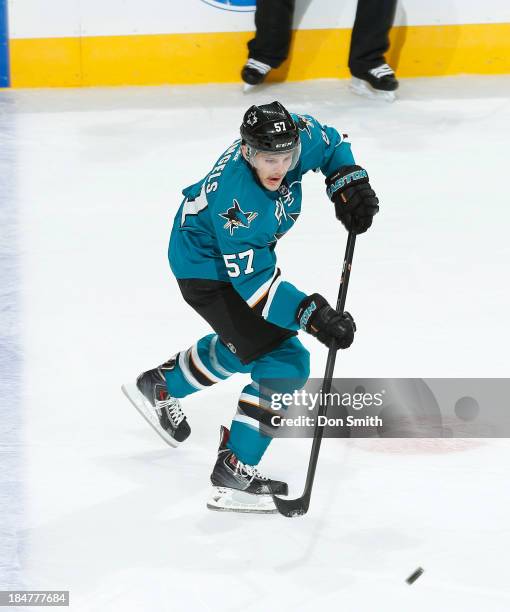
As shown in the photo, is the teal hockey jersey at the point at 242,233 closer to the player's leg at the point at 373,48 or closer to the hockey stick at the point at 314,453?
the hockey stick at the point at 314,453

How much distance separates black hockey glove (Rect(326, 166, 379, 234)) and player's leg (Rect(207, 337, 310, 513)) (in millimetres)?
374

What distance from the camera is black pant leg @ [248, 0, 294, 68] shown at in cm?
546

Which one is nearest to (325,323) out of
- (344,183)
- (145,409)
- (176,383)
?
(344,183)

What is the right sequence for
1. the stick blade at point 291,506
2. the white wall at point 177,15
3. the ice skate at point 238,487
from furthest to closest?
the white wall at point 177,15, the ice skate at point 238,487, the stick blade at point 291,506

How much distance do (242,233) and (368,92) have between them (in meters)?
3.06

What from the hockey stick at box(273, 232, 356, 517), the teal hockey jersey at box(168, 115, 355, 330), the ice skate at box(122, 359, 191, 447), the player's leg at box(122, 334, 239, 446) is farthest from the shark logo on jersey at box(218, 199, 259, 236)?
the ice skate at box(122, 359, 191, 447)

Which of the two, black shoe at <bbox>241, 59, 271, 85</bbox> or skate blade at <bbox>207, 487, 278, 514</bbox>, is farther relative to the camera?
black shoe at <bbox>241, 59, 271, 85</bbox>

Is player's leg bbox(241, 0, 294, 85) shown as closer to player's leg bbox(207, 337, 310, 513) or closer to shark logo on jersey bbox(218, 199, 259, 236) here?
player's leg bbox(207, 337, 310, 513)

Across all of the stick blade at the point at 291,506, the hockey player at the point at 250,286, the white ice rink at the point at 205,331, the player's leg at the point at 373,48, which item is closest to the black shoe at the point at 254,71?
the white ice rink at the point at 205,331

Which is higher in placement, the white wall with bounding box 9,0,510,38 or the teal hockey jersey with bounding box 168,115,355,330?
the teal hockey jersey with bounding box 168,115,355,330

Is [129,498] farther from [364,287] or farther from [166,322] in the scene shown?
[364,287]

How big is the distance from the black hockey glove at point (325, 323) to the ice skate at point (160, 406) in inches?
26.1

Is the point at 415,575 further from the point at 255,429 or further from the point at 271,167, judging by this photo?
the point at 271,167

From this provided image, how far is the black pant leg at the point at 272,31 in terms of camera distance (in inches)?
215
